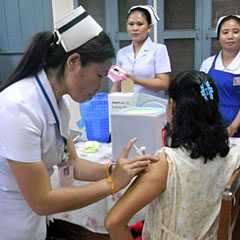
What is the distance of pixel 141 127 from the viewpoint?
4.83ft

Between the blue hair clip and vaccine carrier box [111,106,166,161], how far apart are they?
1.15ft

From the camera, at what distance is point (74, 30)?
3.05 ft

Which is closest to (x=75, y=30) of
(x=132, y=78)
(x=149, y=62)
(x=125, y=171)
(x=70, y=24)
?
(x=70, y=24)

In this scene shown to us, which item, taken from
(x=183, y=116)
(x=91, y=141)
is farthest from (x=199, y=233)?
(x=91, y=141)

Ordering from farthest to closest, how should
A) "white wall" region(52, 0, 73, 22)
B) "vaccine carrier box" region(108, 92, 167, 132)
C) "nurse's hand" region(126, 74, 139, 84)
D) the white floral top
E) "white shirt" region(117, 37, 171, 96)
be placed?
"white wall" region(52, 0, 73, 22) < "white shirt" region(117, 37, 171, 96) < "nurse's hand" region(126, 74, 139, 84) < "vaccine carrier box" region(108, 92, 167, 132) < the white floral top

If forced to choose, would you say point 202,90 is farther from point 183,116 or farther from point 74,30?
point 74,30

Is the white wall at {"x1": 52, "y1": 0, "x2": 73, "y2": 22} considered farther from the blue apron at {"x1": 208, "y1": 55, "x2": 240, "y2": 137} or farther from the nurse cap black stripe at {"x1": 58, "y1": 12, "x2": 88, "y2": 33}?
the nurse cap black stripe at {"x1": 58, "y1": 12, "x2": 88, "y2": 33}

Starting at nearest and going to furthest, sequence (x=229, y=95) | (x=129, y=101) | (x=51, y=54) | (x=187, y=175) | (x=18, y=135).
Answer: (x=18, y=135) → (x=51, y=54) → (x=187, y=175) → (x=129, y=101) → (x=229, y=95)

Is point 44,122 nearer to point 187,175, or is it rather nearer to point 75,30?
point 75,30

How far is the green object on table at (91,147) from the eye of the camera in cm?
176

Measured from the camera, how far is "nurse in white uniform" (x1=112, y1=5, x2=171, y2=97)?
2254mm

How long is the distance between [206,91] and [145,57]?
1.24m

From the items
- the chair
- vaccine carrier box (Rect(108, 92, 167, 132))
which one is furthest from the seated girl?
vaccine carrier box (Rect(108, 92, 167, 132))

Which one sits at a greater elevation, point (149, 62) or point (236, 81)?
point (149, 62)
